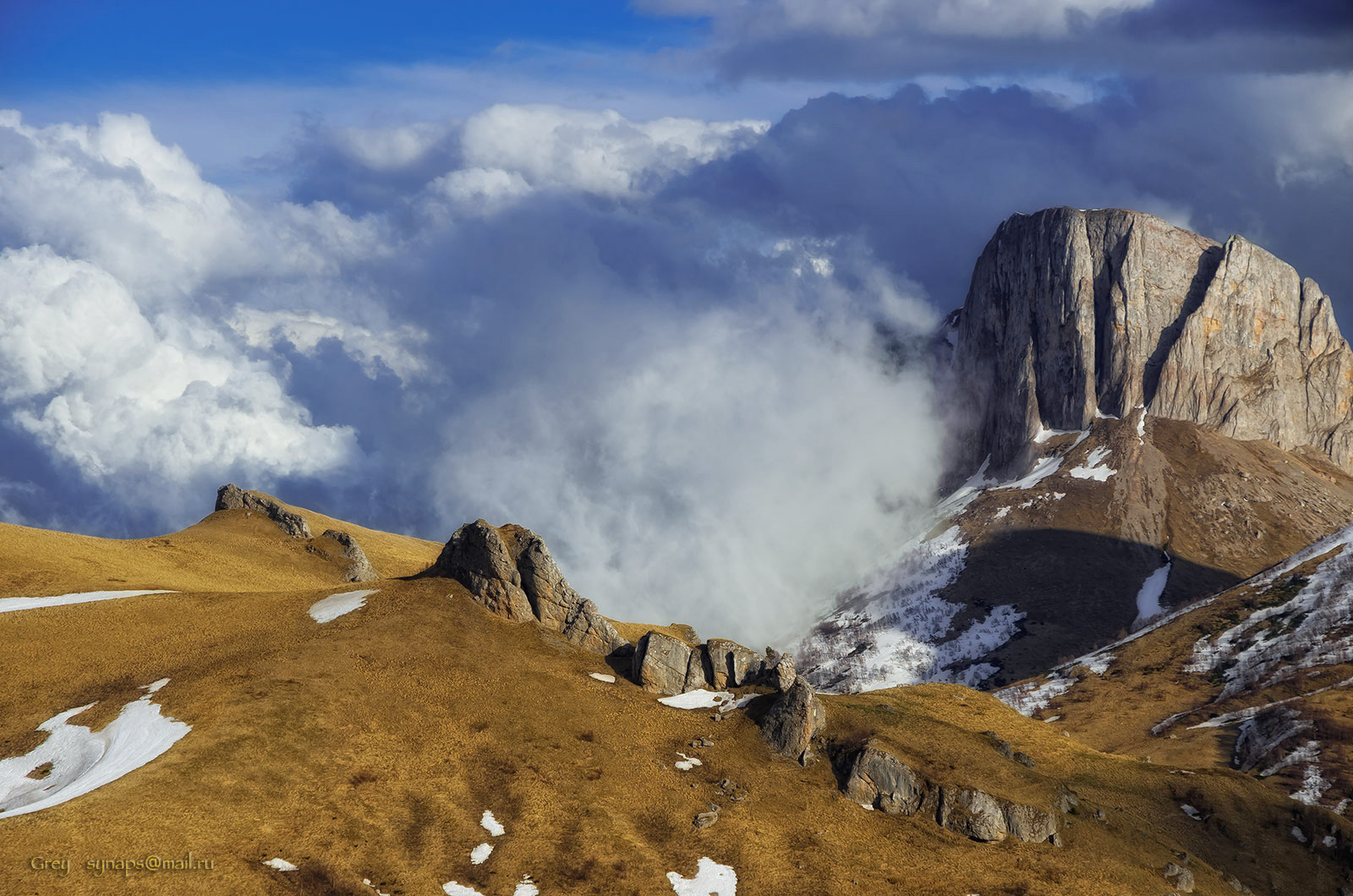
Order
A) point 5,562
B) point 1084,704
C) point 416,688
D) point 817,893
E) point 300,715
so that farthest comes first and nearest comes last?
1. point 1084,704
2. point 5,562
3. point 416,688
4. point 300,715
5. point 817,893

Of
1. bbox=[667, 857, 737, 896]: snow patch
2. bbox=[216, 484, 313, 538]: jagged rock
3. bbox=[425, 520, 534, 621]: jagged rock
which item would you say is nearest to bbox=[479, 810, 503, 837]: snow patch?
bbox=[667, 857, 737, 896]: snow patch

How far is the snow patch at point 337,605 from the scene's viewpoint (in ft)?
260

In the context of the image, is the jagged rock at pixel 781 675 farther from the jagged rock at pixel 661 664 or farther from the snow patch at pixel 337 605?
the snow patch at pixel 337 605

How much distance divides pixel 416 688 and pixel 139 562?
46.2m

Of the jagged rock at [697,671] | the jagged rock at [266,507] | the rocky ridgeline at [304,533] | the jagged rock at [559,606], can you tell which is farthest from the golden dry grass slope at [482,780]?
the jagged rock at [266,507]

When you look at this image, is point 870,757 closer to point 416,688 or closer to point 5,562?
point 416,688

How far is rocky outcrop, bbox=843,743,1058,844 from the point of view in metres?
64.4

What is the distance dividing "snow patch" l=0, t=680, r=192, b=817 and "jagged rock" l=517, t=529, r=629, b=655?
2917cm

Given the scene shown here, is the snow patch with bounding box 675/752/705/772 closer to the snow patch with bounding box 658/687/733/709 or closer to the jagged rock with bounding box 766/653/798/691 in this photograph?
the snow patch with bounding box 658/687/733/709

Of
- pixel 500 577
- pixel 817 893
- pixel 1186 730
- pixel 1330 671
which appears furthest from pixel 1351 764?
pixel 500 577

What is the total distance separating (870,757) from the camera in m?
67.6

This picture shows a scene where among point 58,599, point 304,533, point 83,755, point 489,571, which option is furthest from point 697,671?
point 304,533

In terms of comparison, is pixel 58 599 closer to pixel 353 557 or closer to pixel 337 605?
pixel 337 605

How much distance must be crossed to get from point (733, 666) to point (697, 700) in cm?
453
